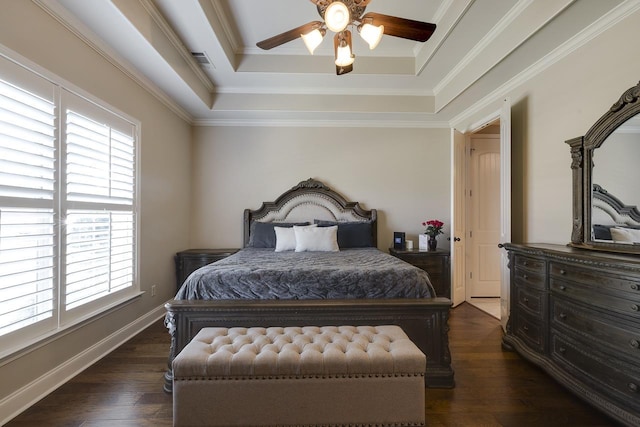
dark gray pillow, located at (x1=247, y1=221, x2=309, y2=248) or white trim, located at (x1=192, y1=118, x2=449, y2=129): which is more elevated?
white trim, located at (x1=192, y1=118, x2=449, y2=129)

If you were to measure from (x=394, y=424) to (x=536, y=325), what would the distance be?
1502mm

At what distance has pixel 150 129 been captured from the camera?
10.5ft

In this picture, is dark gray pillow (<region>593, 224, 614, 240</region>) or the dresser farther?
dark gray pillow (<region>593, 224, 614, 240</region>)

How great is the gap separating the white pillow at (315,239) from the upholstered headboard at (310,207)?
0.66 m

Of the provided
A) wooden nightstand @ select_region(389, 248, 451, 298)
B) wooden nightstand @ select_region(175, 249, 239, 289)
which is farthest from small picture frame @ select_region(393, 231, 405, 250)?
wooden nightstand @ select_region(175, 249, 239, 289)

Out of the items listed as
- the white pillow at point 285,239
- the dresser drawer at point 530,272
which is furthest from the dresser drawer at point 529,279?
the white pillow at point 285,239

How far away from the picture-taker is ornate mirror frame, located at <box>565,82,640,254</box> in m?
1.98

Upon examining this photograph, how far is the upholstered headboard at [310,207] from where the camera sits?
424cm

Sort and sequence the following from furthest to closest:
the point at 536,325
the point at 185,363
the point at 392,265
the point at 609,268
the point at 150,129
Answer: the point at 150,129 → the point at 392,265 → the point at 536,325 → the point at 609,268 → the point at 185,363

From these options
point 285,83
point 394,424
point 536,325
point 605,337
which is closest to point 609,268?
point 605,337

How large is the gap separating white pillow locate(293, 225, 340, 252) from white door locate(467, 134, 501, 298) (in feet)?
7.20

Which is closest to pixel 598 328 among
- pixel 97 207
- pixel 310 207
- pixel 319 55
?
pixel 310 207

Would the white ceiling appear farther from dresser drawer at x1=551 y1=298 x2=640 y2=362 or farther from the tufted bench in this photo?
the tufted bench

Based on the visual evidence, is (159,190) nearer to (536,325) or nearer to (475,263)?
(536,325)
